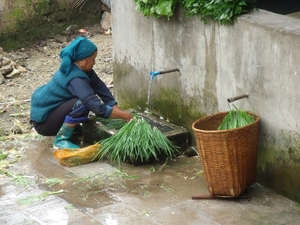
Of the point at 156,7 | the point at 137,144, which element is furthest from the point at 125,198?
the point at 156,7

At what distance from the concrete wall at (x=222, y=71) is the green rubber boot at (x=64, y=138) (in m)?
0.93

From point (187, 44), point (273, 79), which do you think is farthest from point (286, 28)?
point (187, 44)

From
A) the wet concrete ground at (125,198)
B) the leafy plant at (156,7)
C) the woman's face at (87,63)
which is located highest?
the leafy plant at (156,7)

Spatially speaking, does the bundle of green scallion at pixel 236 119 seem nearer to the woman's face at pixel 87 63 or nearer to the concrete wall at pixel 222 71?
the concrete wall at pixel 222 71

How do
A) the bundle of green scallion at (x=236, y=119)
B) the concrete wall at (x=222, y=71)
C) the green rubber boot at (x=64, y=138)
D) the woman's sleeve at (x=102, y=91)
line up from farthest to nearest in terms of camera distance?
the woman's sleeve at (x=102, y=91) → the green rubber boot at (x=64, y=138) → the bundle of green scallion at (x=236, y=119) → the concrete wall at (x=222, y=71)

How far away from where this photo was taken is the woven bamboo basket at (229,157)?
18.1 feet

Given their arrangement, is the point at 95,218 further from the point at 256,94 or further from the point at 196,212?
the point at 256,94

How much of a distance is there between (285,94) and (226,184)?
0.88m

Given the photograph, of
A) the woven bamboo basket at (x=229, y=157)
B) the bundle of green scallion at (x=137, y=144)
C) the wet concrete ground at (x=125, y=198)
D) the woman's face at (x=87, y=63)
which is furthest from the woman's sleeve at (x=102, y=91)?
the woven bamboo basket at (x=229, y=157)

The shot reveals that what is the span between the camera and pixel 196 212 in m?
5.59

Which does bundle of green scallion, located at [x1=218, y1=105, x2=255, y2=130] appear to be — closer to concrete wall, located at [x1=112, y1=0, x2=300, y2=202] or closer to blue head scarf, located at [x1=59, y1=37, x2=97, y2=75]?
concrete wall, located at [x1=112, y1=0, x2=300, y2=202]

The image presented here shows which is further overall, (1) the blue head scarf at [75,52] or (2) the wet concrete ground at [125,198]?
(1) the blue head scarf at [75,52]

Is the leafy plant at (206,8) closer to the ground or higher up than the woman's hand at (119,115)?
higher up

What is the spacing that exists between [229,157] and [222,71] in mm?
988
